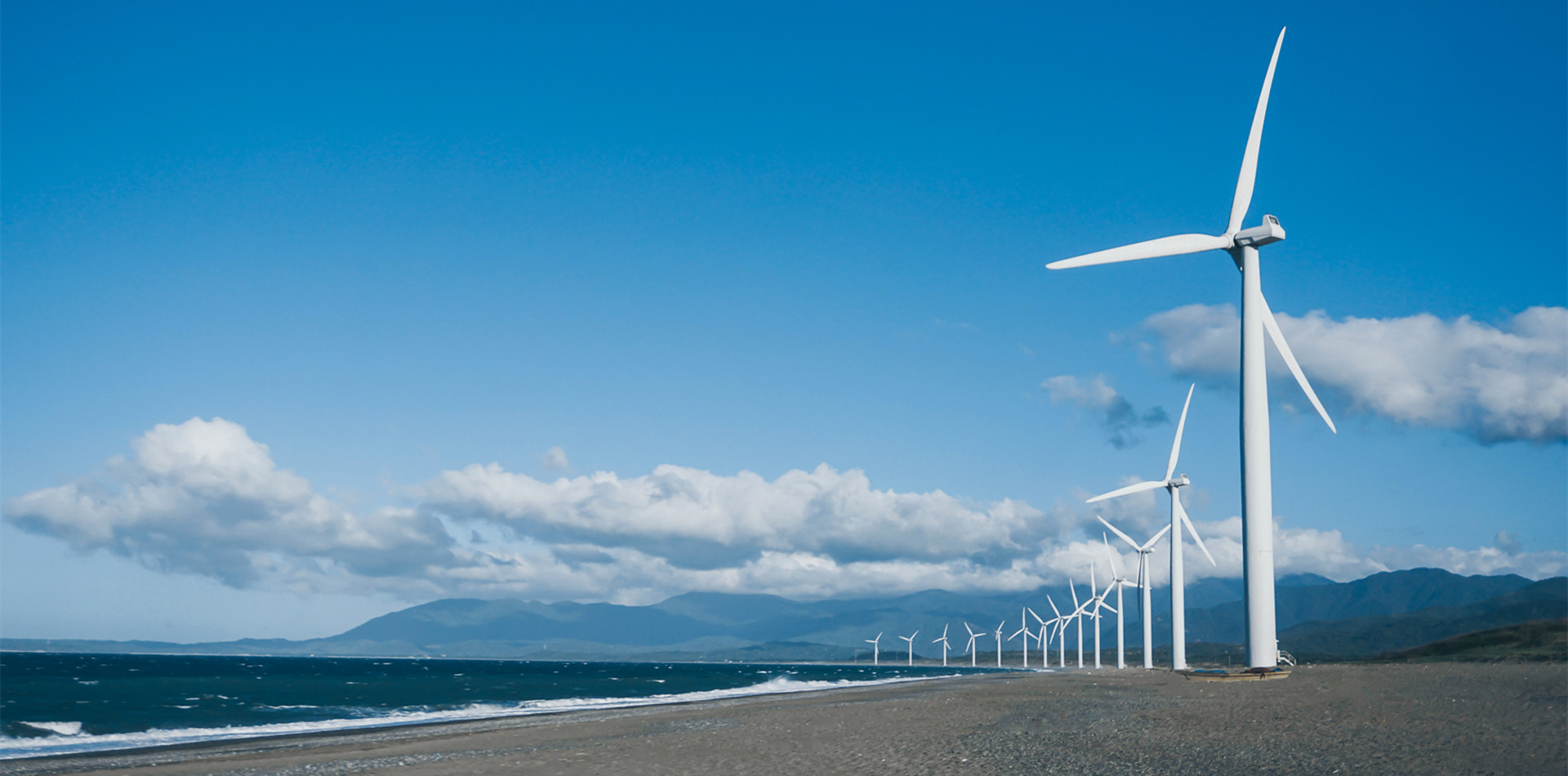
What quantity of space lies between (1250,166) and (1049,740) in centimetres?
2142

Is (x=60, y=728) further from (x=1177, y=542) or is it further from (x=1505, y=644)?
(x=1505, y=644)

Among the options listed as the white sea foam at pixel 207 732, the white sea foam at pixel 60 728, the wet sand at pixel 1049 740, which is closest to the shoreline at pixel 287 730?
the white sea foam at pixel 207 732

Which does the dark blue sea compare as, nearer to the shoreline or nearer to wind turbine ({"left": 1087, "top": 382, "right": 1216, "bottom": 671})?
the shoreline

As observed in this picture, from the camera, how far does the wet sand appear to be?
19.6 metres

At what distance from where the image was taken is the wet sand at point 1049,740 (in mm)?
19594

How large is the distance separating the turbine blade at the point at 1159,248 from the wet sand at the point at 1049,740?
13.8 m

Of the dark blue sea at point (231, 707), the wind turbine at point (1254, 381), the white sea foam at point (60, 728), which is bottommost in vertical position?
the dark blue sea at point (231, 707)

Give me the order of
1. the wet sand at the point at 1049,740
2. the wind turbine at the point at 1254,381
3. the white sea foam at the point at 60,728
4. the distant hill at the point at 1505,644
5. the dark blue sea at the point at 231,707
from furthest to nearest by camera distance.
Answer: the distant hill at the point at 1505,644 < the white sea foam at the point at 60,728 < the dark blue sea at the point at 231,707 < the wind turbine at the point at 1254,381 < the wet sand at the point at 1049,740

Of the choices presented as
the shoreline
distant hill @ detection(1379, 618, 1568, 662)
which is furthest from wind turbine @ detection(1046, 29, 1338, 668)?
distant hill @ detection(1379, 618, 1568, 662)

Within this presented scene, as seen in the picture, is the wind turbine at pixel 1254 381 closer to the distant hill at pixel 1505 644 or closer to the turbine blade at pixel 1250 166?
the turbine blade at pixel 1250 166

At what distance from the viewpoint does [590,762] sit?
25.9m

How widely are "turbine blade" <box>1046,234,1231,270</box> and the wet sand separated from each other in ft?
45.3

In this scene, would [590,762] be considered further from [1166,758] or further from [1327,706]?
[1327,706]

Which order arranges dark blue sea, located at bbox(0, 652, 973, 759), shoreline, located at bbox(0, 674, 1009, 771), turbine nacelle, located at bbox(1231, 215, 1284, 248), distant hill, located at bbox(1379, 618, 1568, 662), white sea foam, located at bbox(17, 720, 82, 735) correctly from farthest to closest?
distant hill, located at bbox(1379, 618, 1568, 662) → white sea foam, located at bbox(17, 720, 82, 735) → dark blue sea, located at bbox(0, 652, 973, 759) → shoreline, located at bbox(0, 674, 1009, 771) → turbine nacelle, located at bbox(1231, 215, 1284, 248)
